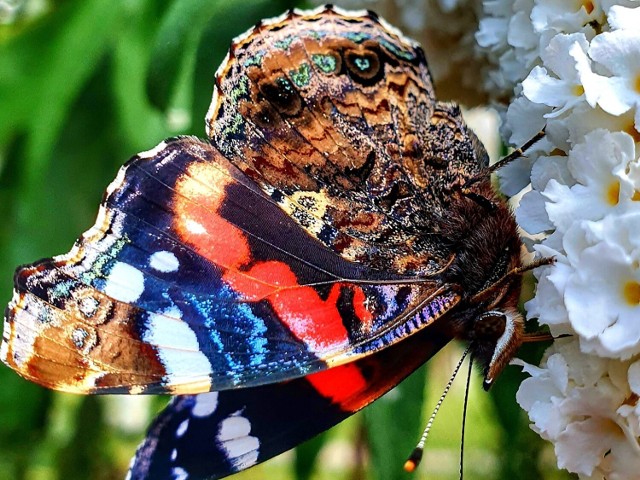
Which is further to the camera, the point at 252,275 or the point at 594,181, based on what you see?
the point at 252,275

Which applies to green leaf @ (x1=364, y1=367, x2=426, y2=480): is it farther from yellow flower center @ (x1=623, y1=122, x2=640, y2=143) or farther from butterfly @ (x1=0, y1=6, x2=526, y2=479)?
yellow flower center @ (x1=623, y1=122, x2=640, y2=143)

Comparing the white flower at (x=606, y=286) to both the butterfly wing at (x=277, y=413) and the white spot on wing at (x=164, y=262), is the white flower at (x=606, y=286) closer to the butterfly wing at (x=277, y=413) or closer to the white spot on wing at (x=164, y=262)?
the butterfly wing at (x=277, y=413)

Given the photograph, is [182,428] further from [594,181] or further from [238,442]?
[594,181]

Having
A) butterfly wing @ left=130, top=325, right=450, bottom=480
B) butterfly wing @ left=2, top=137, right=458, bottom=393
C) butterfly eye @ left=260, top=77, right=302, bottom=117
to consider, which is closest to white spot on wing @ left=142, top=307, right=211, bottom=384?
butterfly wing @ left=2, top=137, right=458, bottom=393

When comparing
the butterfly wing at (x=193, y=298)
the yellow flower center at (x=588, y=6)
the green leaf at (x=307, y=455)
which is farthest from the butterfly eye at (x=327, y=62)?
the green leaf at (x=307, y=455)

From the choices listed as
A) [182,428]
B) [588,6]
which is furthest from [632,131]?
[182,428]

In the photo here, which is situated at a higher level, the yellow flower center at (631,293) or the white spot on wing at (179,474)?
the yellow flower center at (631,293)

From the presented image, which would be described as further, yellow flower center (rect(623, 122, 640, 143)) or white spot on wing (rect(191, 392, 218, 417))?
white spot on wing (rect(191, 392, 218, 417))
